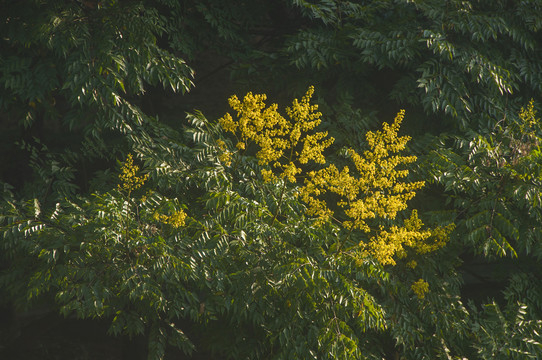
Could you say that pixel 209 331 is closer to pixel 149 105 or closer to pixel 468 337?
pixel 468 337

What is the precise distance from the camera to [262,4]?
7.55 metres

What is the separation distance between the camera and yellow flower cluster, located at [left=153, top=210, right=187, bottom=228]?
449 centimetres

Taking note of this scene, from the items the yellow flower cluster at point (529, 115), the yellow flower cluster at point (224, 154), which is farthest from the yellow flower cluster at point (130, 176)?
the yellow flower cluster at point (529, 115)

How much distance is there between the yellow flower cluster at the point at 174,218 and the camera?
4495 millimetres

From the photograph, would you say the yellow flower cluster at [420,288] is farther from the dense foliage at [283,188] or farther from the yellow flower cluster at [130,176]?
the yellow flower cluster at [130,176]

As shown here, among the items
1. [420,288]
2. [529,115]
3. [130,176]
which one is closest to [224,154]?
[130,176]

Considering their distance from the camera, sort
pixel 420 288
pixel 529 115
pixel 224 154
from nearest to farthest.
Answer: pixel 224 154 → pixel 420 288 → pixel 529 115

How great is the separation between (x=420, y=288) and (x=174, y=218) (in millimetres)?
2357

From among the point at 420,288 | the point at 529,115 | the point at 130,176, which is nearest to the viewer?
the point at 130,176

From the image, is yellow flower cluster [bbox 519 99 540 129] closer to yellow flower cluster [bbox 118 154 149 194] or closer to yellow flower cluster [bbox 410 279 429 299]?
yellow flower cluster [bbox 410 279 429 299]

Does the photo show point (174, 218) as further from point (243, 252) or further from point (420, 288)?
point (420, 288)

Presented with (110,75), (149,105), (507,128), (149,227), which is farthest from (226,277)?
(149,105)

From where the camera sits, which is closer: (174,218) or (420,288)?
(174,218)

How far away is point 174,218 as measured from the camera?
15.1 feet
